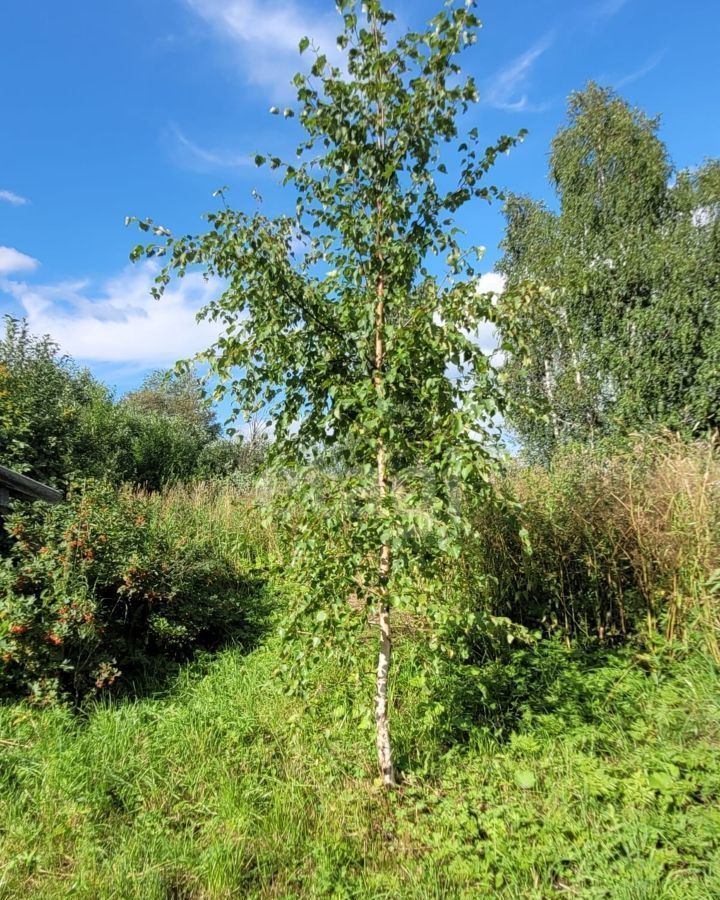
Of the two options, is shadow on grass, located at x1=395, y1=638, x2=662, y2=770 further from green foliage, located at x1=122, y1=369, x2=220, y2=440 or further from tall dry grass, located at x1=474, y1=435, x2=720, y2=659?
green foliage, located at x1=122, y1=369, x2=220, y2=440

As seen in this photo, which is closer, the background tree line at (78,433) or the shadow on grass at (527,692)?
the shadow on grass at (527,692)

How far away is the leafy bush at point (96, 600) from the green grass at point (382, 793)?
1.34 ft

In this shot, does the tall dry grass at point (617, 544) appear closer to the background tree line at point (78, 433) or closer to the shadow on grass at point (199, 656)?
the shadow on grass at point (199, 656)

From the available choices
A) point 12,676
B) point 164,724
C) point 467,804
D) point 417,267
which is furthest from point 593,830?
point 12,676

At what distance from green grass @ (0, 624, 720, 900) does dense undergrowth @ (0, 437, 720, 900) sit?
0.01 meters

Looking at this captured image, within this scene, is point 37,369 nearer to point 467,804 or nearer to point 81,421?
point 81,421

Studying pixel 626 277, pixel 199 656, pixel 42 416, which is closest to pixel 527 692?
pixel 199 656

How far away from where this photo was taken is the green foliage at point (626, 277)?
13.8 metres

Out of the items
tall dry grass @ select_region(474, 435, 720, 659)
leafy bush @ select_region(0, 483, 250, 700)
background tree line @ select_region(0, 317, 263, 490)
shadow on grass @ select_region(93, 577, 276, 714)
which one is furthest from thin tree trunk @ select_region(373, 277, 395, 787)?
background tree line @ select_region(0, 317, 263, 490)

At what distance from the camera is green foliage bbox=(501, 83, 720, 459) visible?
1376cm

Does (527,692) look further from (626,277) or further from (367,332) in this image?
(626,277)

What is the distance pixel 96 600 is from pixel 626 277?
1600cm

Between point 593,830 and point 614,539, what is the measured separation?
264 cm

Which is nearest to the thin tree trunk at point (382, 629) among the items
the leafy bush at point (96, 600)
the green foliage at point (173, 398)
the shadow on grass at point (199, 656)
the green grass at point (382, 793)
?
the green grass at point (382, 793)
